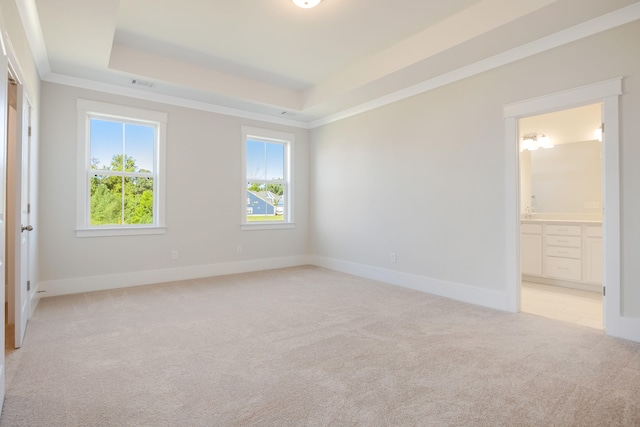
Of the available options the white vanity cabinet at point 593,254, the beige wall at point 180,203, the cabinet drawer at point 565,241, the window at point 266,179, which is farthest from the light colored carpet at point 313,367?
the window at point 266,179

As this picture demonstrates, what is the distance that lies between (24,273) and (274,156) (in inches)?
151

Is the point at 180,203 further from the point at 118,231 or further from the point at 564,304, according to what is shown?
the point at 564,304

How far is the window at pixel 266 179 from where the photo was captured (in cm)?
563

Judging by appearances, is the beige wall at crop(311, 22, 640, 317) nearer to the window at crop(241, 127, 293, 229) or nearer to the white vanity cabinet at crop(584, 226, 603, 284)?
the window at crop(241, 127, 293, 229)

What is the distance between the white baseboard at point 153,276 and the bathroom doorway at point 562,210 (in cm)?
367

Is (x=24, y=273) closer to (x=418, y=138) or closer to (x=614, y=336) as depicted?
(x=418, y=138)

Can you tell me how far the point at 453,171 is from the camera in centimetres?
400

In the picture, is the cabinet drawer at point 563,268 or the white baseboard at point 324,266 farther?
the cabinet drawer at point 563,268

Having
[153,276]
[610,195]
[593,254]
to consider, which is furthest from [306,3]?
[593,254]

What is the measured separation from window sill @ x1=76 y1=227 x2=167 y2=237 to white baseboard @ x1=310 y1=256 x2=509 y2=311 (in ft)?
9.04

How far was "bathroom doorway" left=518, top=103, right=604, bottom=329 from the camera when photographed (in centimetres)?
430

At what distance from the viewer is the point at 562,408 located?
179cm

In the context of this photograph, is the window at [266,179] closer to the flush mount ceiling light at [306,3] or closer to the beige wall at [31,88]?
the beige wall at [31,88]

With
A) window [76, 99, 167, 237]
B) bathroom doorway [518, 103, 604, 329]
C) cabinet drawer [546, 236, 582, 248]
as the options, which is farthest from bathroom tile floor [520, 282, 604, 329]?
window [76, 99, 167, 237]
